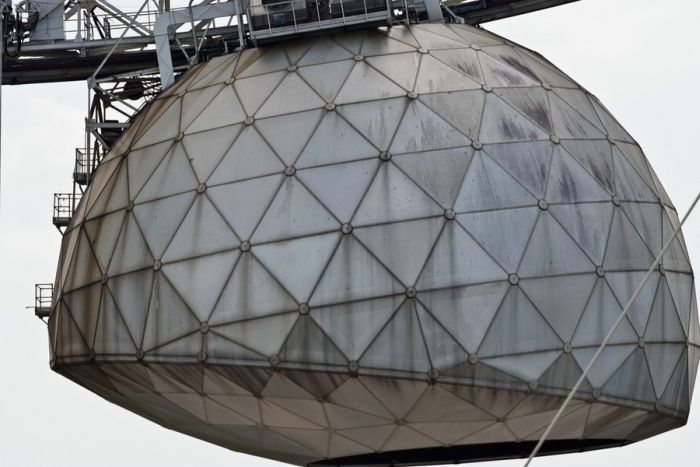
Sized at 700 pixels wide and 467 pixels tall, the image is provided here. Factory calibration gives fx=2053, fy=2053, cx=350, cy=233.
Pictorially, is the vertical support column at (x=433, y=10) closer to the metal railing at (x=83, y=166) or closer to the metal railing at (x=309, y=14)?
the metal railing at (x=309, y=14)

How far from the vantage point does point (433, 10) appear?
54.3 meters

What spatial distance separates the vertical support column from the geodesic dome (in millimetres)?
2306

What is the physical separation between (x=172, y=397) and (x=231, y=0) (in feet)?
41.0

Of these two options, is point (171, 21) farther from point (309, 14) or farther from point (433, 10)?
point (433, 10)

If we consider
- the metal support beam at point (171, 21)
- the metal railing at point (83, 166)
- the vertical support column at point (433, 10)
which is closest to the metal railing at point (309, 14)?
the vertical support column at point (433, 10)

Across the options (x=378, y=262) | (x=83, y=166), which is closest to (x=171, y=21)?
(x=83, y=166)

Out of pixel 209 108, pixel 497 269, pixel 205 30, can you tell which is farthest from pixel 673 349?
pixel 205 30

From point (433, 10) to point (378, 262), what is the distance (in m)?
10.3

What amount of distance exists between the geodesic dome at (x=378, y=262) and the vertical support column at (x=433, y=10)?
231 cm

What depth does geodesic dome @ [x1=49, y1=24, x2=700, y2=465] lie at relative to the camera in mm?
46406

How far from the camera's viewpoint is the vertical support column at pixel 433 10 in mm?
54125

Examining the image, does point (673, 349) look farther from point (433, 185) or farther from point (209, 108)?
point (209, 108)

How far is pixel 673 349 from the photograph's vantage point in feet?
162

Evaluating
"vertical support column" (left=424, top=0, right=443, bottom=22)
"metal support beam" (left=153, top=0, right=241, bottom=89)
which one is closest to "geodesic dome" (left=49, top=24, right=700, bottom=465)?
"vertical support column" (left=424, top=0, right=443, bottom=22)
